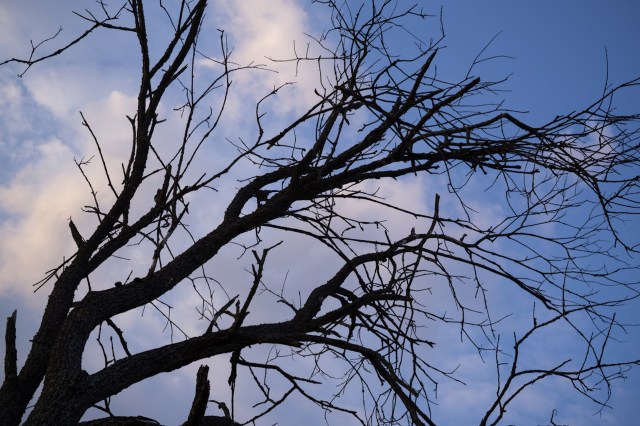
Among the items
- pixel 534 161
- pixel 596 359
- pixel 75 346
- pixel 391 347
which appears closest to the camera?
pixel 596 359

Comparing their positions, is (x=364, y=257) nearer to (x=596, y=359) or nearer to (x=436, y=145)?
(x=436, y=145)

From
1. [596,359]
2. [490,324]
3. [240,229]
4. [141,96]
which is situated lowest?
[596,359]

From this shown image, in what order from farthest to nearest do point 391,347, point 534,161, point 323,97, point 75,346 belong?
point 391,347 → point 323,97 → point 534,161 → point 75,346

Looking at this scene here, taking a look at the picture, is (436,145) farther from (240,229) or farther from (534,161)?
(240,229)

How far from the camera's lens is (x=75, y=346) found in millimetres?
2662

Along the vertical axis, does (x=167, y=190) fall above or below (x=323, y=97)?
below

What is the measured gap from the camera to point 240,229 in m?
3.28

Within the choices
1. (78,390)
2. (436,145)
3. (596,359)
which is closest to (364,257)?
(436,145)

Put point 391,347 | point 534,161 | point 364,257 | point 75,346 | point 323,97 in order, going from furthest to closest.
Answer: point 364,257, point 391,347, point 323,97, point 534,161, point 75,346

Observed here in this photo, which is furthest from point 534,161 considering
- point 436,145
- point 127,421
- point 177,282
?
point 127,421

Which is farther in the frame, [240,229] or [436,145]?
[240,229]

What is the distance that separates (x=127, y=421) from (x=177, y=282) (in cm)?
75

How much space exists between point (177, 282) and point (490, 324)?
1.66 metres

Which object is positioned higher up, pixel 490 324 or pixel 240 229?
pixel 240 229
